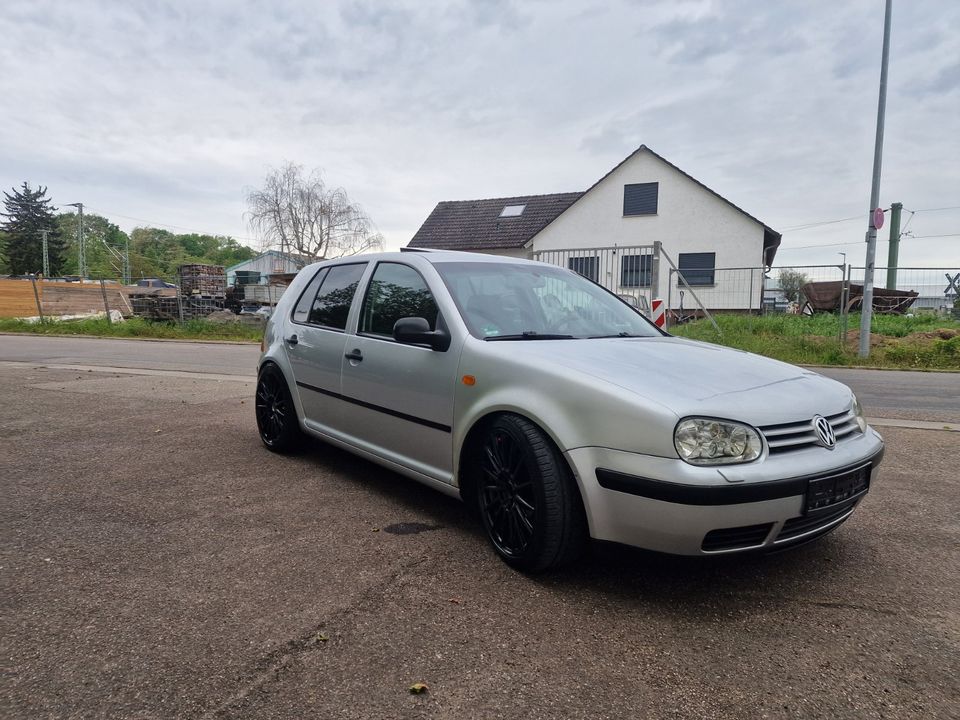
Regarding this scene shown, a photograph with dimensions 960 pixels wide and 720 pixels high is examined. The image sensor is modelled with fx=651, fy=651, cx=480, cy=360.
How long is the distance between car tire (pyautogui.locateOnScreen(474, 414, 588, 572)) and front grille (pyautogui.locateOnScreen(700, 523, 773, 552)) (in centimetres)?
50

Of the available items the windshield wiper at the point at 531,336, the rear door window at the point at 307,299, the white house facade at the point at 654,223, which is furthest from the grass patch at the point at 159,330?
the windshield wiper at the point at 531,336

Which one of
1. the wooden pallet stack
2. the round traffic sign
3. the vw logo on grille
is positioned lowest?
the vw logo on grille

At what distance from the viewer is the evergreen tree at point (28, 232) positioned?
249 ft

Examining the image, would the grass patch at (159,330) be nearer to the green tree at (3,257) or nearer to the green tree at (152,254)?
the green tree at (3,257)

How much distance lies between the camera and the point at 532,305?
3.72m

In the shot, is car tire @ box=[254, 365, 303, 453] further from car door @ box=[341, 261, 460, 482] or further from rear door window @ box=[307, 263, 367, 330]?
car door @ box=[341, 261, 460, 482]

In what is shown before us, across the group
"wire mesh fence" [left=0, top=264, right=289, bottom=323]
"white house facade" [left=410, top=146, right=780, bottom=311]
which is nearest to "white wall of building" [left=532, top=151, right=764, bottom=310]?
"white house facade" [left=410, top=146, right=780, bottom=311]

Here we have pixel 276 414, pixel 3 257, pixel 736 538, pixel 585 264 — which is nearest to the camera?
pixel 736 538

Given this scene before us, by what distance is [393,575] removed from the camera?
9.46 feet

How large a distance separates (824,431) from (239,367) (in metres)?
10.5

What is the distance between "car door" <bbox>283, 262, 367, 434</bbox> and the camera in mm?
4246

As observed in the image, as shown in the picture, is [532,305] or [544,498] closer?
[544,498]

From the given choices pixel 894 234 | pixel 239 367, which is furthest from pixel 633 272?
pixel 894 234

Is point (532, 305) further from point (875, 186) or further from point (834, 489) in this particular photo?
point (875, 186)
